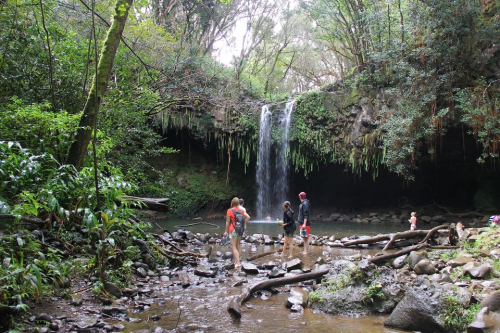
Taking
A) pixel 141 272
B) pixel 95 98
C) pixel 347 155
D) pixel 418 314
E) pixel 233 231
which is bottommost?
pixel 141 272

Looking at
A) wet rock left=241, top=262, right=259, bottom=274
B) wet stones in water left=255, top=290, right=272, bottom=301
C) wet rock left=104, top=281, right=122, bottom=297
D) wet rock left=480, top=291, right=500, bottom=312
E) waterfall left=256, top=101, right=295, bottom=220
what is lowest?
wet stones in water left=255, top=290, right=272, bottom=301

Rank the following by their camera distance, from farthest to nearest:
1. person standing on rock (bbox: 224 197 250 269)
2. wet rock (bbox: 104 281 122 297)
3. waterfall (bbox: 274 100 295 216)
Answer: waterfall (bbox: 274 100 295 216), person standing on rock (bbox: 224 197 250 269), wet rock (bbox: 104 281 122 297)

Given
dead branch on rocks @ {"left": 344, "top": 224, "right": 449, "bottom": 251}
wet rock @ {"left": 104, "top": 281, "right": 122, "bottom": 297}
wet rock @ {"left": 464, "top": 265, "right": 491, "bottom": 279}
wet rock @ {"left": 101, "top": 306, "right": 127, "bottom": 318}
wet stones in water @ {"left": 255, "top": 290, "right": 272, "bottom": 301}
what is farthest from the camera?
dead branch on rocks @ {"left": 344, "top": 224, "right": 449, "bottom": 251}

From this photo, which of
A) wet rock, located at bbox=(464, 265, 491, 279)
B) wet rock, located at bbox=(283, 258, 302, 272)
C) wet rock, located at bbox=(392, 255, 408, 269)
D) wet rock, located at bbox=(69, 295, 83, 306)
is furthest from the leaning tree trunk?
wet rock, located at bbox=(464, 265, 491, 279)

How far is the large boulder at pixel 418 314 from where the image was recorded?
13.1 ft

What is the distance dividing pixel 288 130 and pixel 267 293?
13.3 m

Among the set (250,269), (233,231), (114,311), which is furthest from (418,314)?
(233,231)

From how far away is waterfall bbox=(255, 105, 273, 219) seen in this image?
1859 centimetres

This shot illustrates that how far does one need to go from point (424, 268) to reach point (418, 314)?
86.1 inches

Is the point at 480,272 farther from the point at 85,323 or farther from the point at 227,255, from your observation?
the point at 85,323

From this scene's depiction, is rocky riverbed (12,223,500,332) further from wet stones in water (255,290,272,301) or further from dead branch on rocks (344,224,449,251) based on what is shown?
dead branch on rocks (344,224,449,251)

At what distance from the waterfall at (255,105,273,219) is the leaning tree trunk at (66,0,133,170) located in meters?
12.8

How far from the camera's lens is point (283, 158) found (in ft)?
61.7

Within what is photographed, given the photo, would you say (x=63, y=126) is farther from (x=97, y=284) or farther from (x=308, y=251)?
(x=308, y=251)
